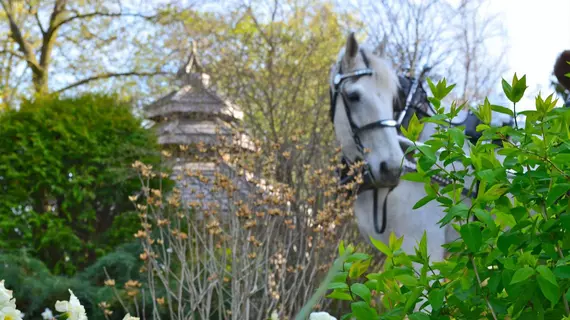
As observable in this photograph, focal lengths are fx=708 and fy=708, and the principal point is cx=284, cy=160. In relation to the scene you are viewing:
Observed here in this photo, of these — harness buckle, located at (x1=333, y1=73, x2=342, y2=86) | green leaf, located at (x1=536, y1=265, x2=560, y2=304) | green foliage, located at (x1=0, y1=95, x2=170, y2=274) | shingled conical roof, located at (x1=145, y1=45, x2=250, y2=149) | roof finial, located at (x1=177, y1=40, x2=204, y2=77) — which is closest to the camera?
green leaf, located at (x1=536, y1=265, x2=560, y2=304)

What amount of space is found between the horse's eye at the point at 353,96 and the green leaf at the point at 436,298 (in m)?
2.50

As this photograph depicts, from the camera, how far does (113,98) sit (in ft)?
30.9

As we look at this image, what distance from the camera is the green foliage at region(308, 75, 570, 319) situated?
63.6 inches

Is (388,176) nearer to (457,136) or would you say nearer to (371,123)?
(371,123)

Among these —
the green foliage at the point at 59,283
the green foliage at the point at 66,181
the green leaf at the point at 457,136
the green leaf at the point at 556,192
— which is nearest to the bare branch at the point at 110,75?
the green foliage at the point at 66,181

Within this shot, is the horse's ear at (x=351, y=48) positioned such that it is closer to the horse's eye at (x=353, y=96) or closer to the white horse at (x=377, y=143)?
the white horse at (x=377, y=143)

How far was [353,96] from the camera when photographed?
4.14 metres

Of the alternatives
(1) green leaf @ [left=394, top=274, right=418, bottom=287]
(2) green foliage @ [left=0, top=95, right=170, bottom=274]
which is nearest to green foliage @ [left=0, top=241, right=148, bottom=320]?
(2) green foliage @ [left=0, top=95, right=170, bottom=274]

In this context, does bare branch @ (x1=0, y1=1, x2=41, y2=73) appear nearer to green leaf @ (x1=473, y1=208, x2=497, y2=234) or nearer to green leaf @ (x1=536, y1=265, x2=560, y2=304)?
green leaf @ (x1=473, y1=208, x2=497, y2=234)

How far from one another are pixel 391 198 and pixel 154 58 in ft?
48.9

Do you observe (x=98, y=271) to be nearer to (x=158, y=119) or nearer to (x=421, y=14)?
(x=158, y=119)

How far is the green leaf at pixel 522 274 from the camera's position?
1496mm

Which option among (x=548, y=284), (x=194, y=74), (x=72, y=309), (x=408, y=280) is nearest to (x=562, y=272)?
(x=548, y=284)

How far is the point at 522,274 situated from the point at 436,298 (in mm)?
256
